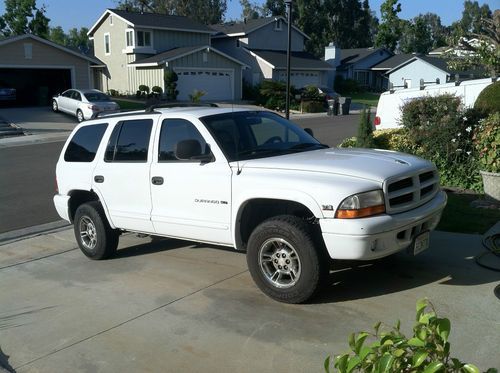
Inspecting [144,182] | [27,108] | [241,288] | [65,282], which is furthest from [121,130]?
[27,108]

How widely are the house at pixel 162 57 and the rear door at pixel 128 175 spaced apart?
1229 inches

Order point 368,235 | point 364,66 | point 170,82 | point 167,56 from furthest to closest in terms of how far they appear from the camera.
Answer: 1. point 364,66
2. point 167,56
3. point 170,82
4. point 368,235

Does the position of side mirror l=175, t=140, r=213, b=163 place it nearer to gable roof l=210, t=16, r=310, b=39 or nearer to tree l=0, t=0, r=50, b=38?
gable roof l=210, t=16, r=310, b=39

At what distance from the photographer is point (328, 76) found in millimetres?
54531

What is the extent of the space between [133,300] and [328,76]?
169 ft

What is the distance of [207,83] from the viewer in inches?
1558

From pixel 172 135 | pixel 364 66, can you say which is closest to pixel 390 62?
pixel 364 66

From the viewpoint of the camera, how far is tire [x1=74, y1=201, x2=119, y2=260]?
656 cm

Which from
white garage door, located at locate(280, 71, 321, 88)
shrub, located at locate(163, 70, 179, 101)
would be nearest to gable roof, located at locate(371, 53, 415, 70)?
white garage door, located at locate(280, 71, 321, 88)

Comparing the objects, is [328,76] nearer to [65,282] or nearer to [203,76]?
[203,76]

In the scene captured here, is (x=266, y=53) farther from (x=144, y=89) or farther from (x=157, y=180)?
(x=157, y=180)

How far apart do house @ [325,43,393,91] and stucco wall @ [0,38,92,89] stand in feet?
109

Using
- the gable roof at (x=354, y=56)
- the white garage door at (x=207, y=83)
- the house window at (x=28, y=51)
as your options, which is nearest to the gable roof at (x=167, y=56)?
the white garage door at (x=207, y=83)

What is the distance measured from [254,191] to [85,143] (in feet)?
9.70
